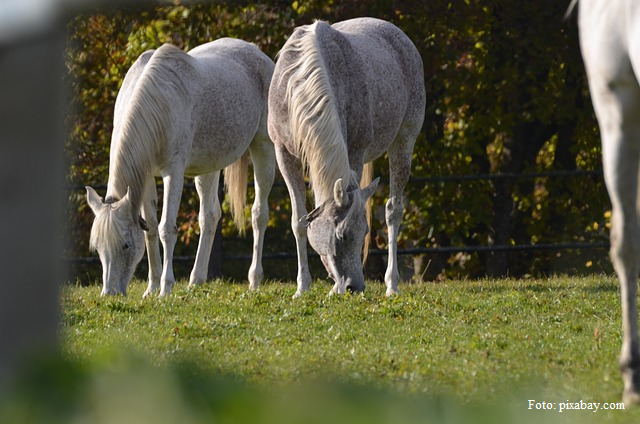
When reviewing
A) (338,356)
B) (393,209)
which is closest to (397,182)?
(393,209)

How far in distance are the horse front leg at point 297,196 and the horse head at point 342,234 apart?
0.60 meters

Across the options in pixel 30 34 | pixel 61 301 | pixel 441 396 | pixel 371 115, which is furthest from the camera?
pixel 371 115

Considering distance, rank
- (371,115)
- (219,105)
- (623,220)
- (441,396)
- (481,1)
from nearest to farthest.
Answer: (441,396) < (623,220) < (371,115) < (219,105) < (481,1)

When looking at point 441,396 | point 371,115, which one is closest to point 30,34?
point 441,396

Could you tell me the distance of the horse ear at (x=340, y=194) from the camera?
7742 mm

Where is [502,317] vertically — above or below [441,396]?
below

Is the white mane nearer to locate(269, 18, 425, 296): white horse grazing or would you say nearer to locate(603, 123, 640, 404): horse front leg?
Answer: locate(269, 18, 425, 296): white horse grazing

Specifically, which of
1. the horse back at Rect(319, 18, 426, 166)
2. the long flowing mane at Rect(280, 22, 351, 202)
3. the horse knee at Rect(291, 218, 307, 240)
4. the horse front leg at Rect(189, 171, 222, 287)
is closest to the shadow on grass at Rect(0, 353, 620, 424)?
the long flowing mane at Rect(280, 22, 351, 202)

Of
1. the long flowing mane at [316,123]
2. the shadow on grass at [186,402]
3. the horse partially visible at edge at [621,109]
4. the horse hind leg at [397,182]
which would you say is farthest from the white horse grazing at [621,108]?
the horse hind leg at [397,182]

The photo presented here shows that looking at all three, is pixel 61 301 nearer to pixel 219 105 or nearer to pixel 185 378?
pixel 185 378

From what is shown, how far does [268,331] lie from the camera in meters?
6.33

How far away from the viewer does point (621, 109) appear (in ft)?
11.7

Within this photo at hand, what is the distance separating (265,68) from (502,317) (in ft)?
15.1

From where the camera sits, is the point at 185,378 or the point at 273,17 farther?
the point at 273,17
